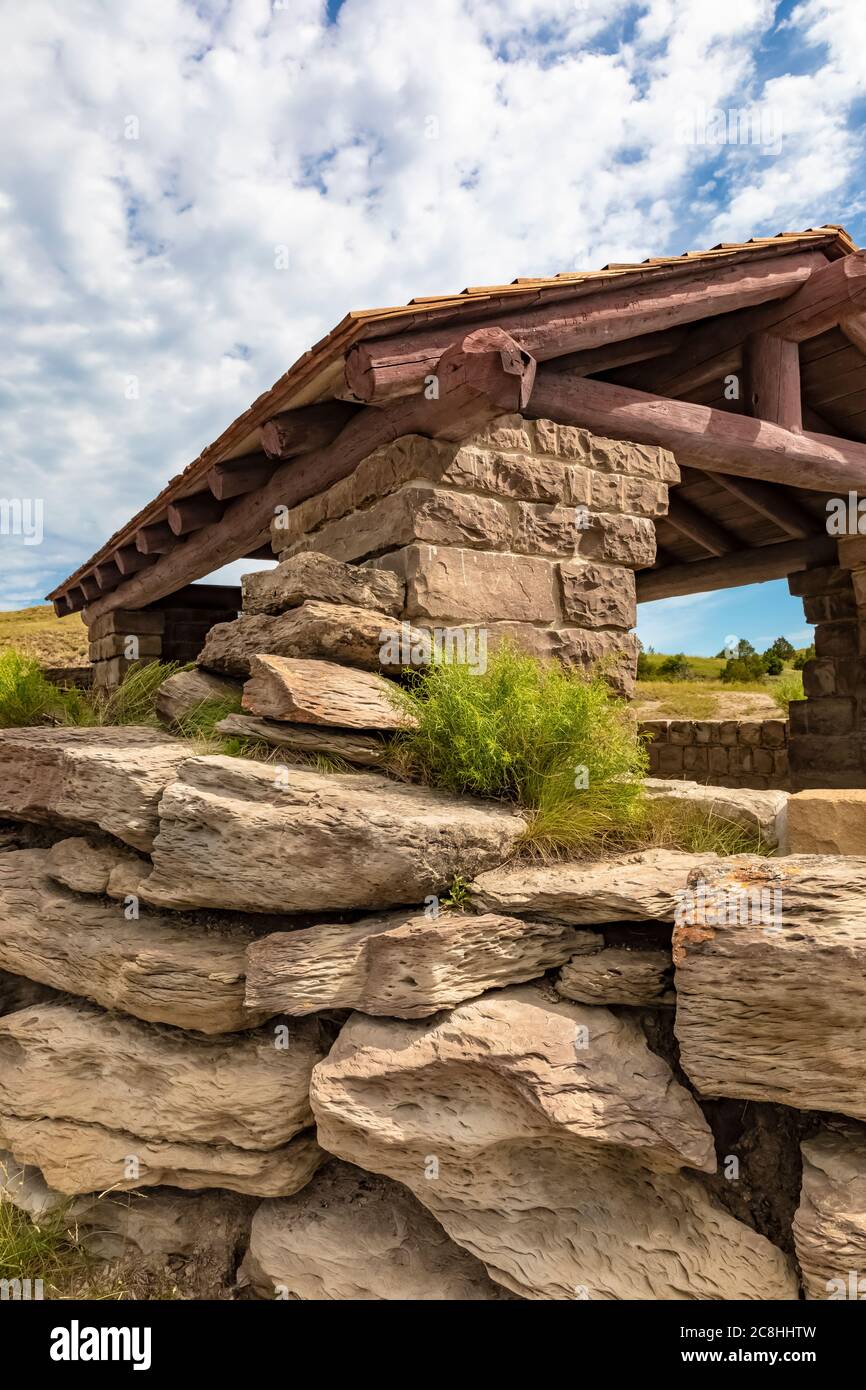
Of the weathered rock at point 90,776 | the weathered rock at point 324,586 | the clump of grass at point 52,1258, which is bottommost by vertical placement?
the clump of grass at point 52,1258

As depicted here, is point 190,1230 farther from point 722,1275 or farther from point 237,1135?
point 722,1275

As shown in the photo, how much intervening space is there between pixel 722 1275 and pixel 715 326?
528 cm

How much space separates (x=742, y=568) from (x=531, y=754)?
5.90 m

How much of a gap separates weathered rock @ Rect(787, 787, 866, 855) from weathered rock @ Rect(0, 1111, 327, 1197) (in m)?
2.00

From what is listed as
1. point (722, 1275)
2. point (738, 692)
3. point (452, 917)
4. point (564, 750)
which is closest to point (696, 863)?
point (564, 750)

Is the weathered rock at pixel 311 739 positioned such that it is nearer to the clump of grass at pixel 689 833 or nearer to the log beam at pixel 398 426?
the clump of grass at pixel 689 833

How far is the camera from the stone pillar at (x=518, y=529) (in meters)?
3.69

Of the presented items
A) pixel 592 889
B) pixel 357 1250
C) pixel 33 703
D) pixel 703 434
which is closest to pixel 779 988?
pixel 592 889

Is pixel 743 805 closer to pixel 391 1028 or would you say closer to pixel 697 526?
pixel 391 1028

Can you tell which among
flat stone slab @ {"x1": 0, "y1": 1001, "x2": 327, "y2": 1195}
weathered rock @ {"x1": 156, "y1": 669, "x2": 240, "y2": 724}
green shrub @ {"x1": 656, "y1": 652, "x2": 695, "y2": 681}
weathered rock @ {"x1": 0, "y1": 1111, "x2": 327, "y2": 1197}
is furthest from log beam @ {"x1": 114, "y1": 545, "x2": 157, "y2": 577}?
green shrub @ {"x1": 656, "y1": 652, "x2": 695, "y2": 681}

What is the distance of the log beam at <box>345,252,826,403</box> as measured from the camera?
355cm

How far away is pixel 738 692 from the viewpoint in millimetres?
15742

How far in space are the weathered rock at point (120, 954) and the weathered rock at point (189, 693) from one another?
809mm

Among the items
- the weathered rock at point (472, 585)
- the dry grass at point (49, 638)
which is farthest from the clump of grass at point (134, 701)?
the dry grass at point (49, 638)
